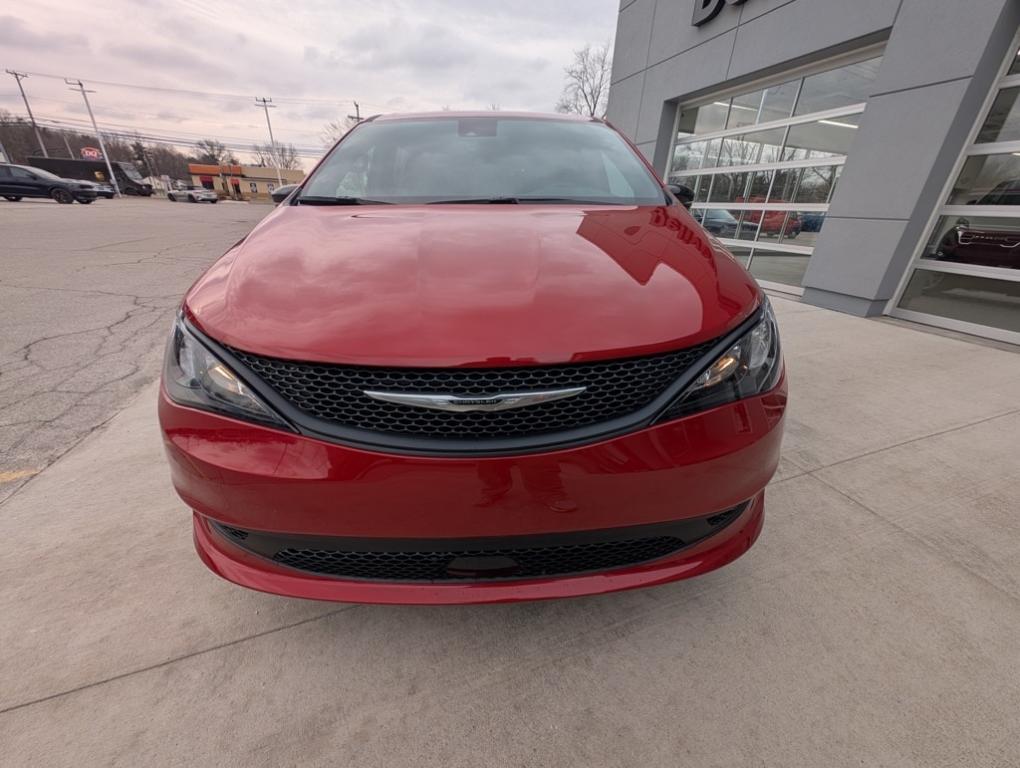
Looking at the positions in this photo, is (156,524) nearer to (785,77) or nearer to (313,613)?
(313,613)

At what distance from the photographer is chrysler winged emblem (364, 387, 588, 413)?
39.2 inches

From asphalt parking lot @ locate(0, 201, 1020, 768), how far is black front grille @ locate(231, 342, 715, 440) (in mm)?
747

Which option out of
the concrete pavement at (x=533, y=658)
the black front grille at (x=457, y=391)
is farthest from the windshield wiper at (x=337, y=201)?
the concrete pavement at (x=533, y=658)

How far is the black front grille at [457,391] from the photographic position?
1.01m

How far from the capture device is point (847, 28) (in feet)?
16.6

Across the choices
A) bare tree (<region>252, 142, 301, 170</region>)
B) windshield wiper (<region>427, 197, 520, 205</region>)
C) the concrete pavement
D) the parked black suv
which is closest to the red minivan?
the concrete pavement

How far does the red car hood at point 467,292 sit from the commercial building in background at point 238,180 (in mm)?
66048

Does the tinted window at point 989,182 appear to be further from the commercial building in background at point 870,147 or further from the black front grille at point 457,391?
the black front grille at point 457,391

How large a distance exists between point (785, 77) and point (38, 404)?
849 centimetres

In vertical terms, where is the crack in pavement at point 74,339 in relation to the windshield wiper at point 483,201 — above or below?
below

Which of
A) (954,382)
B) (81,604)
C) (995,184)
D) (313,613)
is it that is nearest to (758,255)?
(995,184)

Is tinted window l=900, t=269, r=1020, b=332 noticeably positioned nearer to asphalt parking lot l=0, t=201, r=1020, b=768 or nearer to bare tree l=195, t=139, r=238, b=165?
asphalt parking lot l=0, t=201, r=1020, b=768

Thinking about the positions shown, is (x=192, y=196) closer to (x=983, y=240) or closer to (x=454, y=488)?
(x=983, y=240)

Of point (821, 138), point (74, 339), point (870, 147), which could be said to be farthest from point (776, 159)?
point (74, 339)
